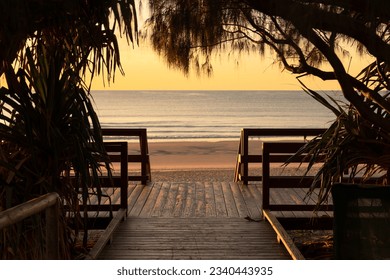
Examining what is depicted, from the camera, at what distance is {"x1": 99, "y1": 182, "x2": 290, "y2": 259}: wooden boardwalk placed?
4715 mm

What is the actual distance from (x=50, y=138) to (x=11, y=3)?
3.79 feet

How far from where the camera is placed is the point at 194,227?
220 inches

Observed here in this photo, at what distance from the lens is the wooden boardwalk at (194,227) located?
4.71 m

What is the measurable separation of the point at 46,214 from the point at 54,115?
1337 millimetres

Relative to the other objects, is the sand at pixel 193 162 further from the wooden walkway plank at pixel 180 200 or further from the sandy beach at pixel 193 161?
the wooden walkway plank at pixel 180 200

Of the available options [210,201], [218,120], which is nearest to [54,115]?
[210,201]

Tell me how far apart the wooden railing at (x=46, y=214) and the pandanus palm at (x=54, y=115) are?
811mm

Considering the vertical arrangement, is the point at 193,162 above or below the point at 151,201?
below

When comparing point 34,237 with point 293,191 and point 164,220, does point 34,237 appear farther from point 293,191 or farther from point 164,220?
point 293,191

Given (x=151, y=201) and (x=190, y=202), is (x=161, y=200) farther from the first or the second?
(x=190, y=202)

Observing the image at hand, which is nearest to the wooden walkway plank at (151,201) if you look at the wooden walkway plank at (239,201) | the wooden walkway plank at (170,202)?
the wooden walkway plank at (170,202)

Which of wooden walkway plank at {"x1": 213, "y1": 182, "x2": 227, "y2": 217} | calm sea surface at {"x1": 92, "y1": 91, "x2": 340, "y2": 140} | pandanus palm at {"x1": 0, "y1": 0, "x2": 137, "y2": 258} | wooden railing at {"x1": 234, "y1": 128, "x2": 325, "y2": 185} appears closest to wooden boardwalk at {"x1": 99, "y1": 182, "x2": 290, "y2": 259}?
wooden walkway plank at {"x1": 213, "y1": 182, "x2": 227, "y2": 217}

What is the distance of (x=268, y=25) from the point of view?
477 centimetres
